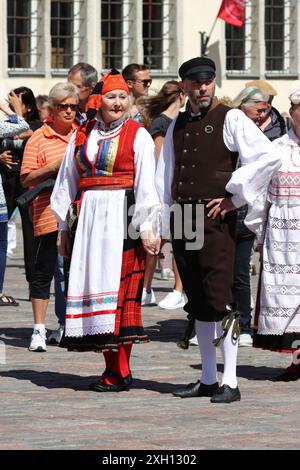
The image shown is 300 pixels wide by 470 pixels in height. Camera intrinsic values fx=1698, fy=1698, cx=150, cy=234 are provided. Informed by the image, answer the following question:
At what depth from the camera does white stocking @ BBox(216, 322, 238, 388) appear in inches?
367

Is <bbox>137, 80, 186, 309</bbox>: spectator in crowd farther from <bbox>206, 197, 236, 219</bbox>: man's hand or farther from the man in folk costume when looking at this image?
<bbox>206, 197, 236, 219</bbox>: man's hand

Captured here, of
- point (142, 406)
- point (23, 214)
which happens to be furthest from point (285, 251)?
point (23, 214)

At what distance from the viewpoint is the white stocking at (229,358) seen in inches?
367

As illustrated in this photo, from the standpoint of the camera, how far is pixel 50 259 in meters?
11.6

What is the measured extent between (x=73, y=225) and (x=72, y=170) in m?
0.34

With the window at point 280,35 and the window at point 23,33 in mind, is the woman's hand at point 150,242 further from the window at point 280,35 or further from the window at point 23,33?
the window at point 280,35

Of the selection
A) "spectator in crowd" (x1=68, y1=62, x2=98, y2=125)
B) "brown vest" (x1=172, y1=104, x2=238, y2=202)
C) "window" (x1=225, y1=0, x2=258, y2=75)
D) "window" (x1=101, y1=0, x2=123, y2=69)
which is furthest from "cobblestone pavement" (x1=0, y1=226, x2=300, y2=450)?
"window" (x1=225, y1=0, x2=258, y2=75)

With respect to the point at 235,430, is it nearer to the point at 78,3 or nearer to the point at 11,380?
the point at 11,380

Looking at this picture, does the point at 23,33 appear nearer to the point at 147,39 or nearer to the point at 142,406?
the point at 147,39

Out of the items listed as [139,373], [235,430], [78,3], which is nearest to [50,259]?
[139,373]

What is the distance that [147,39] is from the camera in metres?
39.6

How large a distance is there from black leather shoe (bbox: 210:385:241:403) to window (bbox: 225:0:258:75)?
31778 millimetres

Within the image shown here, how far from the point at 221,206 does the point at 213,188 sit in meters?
0.12
